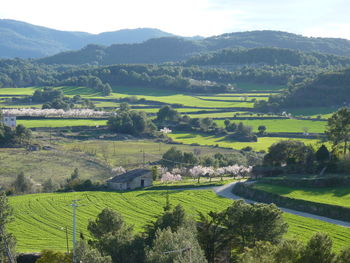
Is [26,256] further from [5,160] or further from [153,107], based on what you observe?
[153,107]

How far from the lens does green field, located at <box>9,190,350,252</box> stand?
3391 centimetres

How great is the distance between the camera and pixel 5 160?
65.8 meters

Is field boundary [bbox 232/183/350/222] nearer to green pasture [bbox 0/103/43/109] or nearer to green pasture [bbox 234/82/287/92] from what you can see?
green pasture [bbox 0/103/43/109]

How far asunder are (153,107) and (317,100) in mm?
34443

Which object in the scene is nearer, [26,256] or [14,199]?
[26,256]

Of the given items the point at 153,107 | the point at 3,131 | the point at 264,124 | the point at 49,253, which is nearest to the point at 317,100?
the point at 264,124

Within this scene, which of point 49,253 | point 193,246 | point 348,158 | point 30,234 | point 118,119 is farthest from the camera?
point 118,119

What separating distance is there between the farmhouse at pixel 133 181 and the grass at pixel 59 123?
44.2 meters

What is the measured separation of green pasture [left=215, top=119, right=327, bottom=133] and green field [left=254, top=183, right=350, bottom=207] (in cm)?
4335

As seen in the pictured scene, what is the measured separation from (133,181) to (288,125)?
48077 millimetres

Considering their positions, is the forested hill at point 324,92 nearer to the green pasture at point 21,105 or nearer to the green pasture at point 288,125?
the green pasture at point 288,125

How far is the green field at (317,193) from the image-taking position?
39.2 meters

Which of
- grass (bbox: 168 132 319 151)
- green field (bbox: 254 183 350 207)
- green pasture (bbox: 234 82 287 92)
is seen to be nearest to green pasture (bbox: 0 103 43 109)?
grass (bbox: 168 132 319 151)

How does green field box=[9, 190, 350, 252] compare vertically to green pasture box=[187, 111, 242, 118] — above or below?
below
